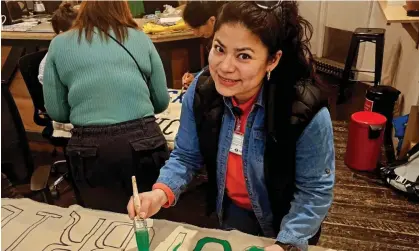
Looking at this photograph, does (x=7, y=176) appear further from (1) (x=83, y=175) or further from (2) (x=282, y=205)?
(2) (x=282, y=205)

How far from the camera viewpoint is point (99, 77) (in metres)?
1.85

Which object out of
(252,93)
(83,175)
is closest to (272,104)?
(252,93)

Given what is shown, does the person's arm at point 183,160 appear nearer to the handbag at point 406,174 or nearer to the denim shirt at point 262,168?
the denim shirt at point 262,168

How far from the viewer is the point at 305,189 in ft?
3.86

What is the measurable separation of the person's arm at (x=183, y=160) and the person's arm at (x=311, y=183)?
0.33 m

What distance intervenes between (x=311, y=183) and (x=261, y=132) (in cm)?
20

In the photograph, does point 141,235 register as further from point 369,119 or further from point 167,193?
point 369,119

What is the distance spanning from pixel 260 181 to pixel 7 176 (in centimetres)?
126

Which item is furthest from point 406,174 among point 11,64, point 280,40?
point 11,64

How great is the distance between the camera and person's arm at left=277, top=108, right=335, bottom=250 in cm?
112

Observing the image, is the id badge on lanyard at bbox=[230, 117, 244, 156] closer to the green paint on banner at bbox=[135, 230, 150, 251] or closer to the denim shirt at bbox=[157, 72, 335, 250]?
the denim shirt at bbox=[157, 72, 335, 250]

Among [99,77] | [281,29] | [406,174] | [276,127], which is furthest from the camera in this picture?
[406,174]

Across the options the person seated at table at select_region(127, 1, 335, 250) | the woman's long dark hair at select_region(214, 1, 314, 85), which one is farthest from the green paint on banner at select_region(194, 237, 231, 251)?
the woman's long dark hair at select_region(214, 1, 314, 85)

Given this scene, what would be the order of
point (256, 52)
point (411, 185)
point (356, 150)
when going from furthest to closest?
point (356, 150) → point (411, 185) → point (256, 52)
